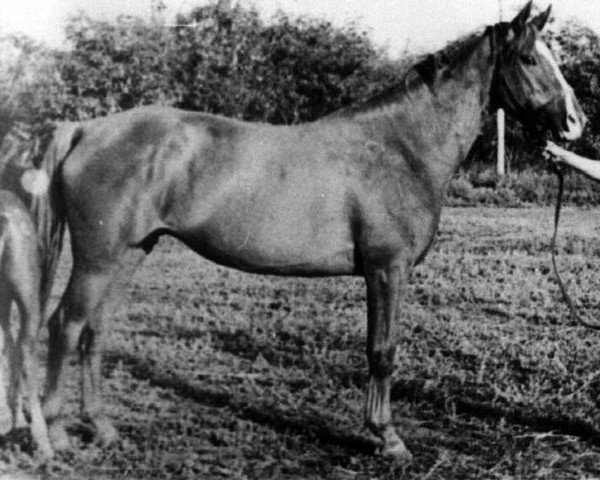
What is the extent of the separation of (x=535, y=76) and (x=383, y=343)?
1.72 metres

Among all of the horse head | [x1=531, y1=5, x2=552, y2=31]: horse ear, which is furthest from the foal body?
[x1=531, y1=5, x2=552, y2=31]: horse ear

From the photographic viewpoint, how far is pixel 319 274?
4.28 metres

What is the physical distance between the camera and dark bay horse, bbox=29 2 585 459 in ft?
13.3

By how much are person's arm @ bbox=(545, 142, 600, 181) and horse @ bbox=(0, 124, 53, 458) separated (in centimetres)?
284

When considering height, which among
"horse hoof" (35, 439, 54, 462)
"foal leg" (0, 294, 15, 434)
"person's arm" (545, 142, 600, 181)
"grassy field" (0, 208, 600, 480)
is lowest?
"grassy field" (0, 208, 600, 480)

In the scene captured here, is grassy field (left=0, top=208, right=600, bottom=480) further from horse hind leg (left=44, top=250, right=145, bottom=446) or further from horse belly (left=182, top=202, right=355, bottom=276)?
horse belly (left=182, top=202, right=355, bottom=276)

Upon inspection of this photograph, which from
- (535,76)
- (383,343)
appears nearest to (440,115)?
(535,76)

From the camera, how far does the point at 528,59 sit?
4.22m

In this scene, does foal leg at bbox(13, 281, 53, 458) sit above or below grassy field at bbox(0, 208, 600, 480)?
above

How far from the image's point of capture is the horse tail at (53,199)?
412 cm

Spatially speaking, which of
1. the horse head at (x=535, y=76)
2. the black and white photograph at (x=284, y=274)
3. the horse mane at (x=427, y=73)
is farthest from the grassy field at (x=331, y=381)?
the horse mane at (x=427, y=73)

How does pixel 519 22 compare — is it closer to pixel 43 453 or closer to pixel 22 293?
pixel 22 293

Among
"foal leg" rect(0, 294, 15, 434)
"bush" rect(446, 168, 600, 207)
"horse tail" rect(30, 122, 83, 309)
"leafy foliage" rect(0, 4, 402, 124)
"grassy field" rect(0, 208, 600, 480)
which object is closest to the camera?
"foal leg" rect(0, 294, 15, 434)

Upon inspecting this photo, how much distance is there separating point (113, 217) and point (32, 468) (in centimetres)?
132
